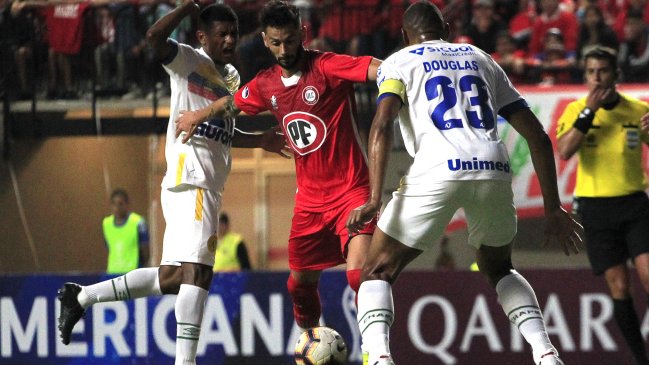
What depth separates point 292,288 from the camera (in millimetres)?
7562

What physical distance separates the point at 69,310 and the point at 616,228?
3862mm

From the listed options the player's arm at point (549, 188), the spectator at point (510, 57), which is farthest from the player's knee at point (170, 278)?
the spectator at point (510, 57)

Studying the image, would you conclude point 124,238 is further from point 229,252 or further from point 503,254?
point 503,254

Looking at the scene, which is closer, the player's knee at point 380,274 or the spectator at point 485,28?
the player's knee at point 380,274

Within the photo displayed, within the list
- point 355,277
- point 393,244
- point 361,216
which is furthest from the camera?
point 355,277

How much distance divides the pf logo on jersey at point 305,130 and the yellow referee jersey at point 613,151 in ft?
8.36

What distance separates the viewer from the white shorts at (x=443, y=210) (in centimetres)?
600

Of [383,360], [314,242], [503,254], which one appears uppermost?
[503,254]

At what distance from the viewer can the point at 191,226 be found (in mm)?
7402

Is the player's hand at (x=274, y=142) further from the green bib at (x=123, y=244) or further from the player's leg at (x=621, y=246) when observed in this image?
the green bib at (x=123, y=244)

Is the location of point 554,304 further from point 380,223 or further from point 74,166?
point 74,166

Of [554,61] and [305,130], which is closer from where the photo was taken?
[305,130]

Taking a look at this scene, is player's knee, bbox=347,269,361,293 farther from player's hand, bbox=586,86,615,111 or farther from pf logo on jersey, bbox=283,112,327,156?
player's hand, bbox=586,86,615,111

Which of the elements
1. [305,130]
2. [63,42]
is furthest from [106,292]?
[63,42]
